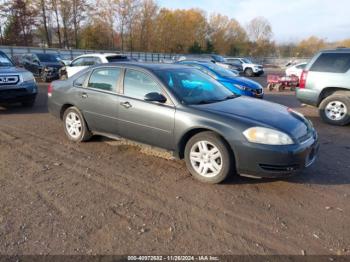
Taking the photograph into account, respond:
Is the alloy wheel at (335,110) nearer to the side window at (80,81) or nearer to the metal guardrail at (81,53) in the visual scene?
the metal guardrail at (81,53)

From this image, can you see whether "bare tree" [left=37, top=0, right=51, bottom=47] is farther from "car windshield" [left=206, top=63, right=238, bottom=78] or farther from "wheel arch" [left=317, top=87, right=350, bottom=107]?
"wheel arch" [left=317, top=87, right=350, bottom=107]

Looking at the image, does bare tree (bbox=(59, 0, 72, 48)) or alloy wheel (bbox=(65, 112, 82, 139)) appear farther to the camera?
bare tree (bbox=(59, 0, 72, 48))

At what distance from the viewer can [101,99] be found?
5371mm

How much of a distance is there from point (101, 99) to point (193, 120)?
1874 mm

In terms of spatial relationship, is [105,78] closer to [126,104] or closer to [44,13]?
[126,104]

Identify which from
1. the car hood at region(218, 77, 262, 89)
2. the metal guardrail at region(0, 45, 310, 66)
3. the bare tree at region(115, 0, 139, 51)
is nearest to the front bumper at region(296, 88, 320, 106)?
the car hood at region(218, 77, 262, 89)

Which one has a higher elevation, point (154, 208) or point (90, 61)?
point (90, 61)

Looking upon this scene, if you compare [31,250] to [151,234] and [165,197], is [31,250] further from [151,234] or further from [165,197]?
[165,197]

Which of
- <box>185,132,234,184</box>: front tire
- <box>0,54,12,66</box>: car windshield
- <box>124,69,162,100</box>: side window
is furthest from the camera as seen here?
<box>0,54,12,66</box>: car windshield

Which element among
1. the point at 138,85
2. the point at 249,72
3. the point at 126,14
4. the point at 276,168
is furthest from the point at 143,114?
the point at 126,14

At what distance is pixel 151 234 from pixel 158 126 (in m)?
1.84

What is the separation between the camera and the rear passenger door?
5.24 metres

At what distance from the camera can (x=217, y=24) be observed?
8156 centimetres

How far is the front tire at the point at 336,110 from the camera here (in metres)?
7.81
